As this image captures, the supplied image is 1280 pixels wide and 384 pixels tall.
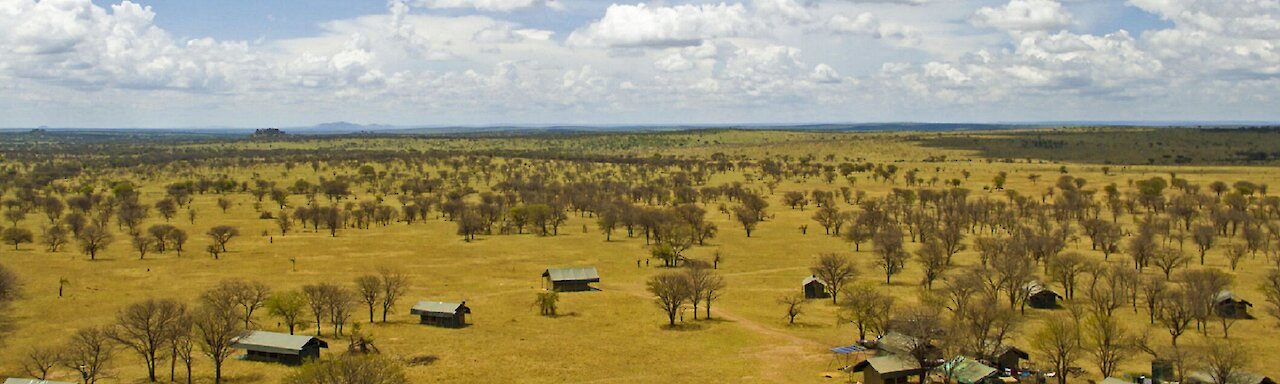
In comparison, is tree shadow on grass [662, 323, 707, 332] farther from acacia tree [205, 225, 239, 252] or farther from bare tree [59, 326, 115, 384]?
acacia tree [205, 225, 239, 252]

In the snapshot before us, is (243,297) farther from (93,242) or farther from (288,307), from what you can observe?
(93,242)

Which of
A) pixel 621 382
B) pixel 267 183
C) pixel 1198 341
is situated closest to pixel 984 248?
pixel 1198 341

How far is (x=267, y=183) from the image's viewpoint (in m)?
182

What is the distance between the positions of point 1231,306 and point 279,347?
6264 cm

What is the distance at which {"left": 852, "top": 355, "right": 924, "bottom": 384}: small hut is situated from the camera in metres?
46.3

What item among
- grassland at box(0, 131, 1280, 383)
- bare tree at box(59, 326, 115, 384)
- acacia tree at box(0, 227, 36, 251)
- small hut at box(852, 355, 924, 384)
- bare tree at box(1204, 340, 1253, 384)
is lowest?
grassland at box(0, 131, 1280, 383)

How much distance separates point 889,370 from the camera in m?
46.3

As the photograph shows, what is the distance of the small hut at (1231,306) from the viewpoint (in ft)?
199

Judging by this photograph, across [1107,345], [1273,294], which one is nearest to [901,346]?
[1107,345]

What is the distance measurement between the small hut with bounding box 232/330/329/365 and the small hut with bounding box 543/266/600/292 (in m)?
26.7

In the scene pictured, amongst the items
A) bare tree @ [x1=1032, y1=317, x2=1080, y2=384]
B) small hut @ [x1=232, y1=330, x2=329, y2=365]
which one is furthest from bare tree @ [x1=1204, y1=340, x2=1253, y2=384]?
small hut @ [x1=232, y1=330, x2=329, y2=365]

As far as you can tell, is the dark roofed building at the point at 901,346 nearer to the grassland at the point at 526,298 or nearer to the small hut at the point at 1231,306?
the grassland at the point at 526,298

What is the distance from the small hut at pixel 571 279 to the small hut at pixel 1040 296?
116 ft

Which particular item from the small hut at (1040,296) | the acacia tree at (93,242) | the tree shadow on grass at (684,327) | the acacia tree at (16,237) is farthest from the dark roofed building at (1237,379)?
the acacia tree at (16,237)
